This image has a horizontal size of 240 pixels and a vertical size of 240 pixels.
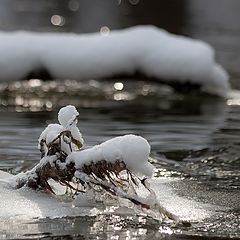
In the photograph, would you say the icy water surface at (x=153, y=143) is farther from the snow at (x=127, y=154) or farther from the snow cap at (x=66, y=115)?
the snow cap at (x=66, y=115)

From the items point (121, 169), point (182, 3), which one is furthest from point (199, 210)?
point (182, 3)

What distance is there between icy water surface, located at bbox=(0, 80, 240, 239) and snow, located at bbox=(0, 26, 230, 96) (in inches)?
6.1

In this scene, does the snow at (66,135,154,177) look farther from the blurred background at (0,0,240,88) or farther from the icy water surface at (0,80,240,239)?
the blurred background at (0,0,240,88)

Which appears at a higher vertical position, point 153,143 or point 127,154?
point 127,154

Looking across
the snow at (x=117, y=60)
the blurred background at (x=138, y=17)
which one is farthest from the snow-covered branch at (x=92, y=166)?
the blurred background at (x=138, y=17)

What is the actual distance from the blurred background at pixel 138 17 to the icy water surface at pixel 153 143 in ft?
4.98

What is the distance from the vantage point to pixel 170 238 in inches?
144

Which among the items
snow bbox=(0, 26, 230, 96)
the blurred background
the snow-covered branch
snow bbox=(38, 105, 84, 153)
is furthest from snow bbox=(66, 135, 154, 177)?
the blurred background

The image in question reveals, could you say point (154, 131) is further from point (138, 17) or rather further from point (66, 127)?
point (138, 17)

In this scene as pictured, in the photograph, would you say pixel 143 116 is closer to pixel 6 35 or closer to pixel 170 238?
pixel 6 35

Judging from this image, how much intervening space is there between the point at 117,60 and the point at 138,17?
11149 millimetres

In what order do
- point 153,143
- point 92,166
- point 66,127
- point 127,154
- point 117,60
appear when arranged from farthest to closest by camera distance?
1. point 117,60
2. point 153,143
3. point 66,127
4. point 92,166
5. point 127,154

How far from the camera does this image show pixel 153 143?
6.32m

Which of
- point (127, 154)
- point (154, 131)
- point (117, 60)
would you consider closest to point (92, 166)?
point (127, 154)
